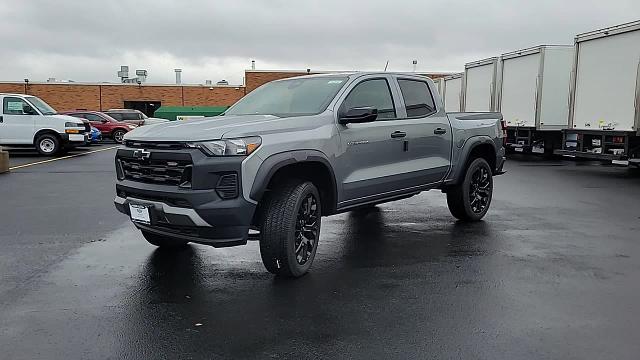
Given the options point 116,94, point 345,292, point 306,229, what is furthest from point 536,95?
point 116,94

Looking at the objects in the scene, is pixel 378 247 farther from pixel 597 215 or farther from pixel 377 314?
pixel 597 215

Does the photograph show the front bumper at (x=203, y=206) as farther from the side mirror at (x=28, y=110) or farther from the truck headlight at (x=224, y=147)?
the side mirror at (x=28, y=110)

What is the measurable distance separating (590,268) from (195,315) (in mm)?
3906

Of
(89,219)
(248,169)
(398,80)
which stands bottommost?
(89,219)

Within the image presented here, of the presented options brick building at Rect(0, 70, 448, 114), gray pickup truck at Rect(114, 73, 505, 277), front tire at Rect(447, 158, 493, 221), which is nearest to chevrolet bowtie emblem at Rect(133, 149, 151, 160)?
gray pickup truck at Rect(114, 73, 505, 277)

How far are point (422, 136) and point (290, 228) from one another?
2540 mm

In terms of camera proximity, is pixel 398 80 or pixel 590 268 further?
pixel 398 80

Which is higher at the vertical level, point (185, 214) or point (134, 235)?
point (185, 214)

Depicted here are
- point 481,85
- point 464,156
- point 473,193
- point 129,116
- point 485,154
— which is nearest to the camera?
point 464,156

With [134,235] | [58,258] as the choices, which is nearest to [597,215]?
[134,235]

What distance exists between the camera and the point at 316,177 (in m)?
5.42

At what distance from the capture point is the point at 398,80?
666 centimetres

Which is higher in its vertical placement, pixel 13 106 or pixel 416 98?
pixel 416 98

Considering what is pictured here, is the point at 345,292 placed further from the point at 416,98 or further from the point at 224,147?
the point at 416,98
